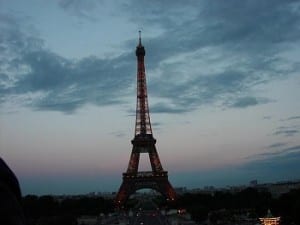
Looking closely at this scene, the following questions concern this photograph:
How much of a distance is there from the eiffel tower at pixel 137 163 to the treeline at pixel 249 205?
4.75 m

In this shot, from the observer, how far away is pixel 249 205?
65.6 meters

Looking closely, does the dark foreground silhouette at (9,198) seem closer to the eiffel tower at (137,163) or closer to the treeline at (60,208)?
the treeline at (60,208)

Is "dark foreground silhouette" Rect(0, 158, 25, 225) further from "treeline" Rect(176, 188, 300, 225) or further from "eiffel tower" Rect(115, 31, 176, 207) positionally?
"eiffel tower" Rect(115, 31, 176, 207)

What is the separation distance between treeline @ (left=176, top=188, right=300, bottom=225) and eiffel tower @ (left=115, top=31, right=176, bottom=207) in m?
4.75

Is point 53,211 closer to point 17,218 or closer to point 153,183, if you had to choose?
point 153,183

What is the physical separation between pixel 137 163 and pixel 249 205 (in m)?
13.9

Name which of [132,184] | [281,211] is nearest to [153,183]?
[132,184]

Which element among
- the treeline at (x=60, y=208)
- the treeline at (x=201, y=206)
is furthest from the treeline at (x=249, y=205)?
the treeline at (x=60, y=208)

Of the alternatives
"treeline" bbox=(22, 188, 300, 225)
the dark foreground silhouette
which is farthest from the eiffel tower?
the dark foreground silhouette

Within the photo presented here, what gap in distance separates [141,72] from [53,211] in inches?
688

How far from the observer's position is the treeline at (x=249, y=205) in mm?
45809

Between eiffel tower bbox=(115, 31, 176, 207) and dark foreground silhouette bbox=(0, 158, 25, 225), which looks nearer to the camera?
dark foreground silhouette bbox=(0, 158, 25, 225)

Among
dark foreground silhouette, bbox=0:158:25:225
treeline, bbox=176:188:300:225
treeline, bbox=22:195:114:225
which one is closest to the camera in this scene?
dark foreground silhouette, bbox=0:158:25:225

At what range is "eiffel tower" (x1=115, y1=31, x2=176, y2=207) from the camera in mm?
61438
